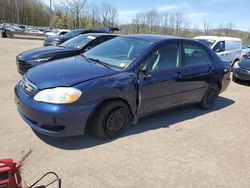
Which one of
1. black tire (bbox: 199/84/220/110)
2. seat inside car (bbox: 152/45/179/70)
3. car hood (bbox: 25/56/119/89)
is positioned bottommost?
black tire (bbox: 199/84/220/110)

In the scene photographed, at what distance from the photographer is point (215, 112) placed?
17.7 feet

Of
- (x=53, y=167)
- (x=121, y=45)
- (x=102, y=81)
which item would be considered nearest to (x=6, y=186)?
(x=53, y=167)

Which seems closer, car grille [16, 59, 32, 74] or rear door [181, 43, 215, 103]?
rear door [181, 43, 215, 103]

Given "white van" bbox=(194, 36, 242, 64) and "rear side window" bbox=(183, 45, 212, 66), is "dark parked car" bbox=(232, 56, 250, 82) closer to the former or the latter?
"white van" bbox=(194, 36, 242, 64)

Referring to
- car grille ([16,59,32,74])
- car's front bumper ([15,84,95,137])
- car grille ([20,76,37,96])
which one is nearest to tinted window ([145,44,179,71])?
car's front bumper ([15,84,95,137])

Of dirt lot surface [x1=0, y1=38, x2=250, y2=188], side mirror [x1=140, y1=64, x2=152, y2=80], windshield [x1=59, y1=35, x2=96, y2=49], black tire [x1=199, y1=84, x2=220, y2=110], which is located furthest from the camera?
windshield [x1=59, y1=35, x2=96, y2=49]

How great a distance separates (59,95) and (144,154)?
1427 millimetres

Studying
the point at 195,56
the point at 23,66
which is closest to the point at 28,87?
the point at 23,66

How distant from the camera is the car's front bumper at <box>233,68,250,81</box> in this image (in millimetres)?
8399

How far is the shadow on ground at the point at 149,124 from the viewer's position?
3449 mm

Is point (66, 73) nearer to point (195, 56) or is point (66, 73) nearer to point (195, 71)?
point (195, 71)

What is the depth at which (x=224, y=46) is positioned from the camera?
407 inches

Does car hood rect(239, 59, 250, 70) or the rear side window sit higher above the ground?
the rear side window

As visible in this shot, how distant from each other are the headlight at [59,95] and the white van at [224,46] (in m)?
8.32
